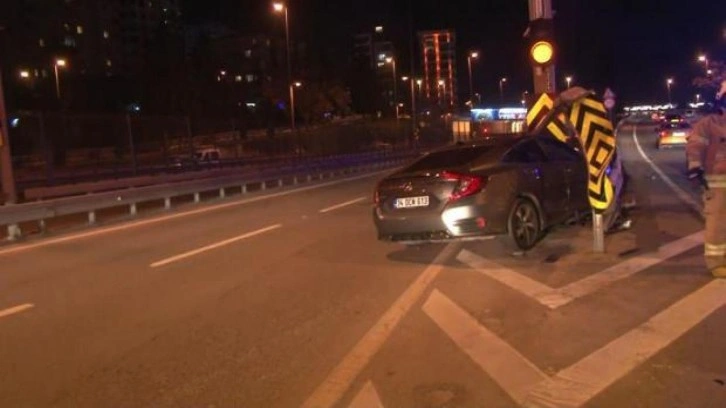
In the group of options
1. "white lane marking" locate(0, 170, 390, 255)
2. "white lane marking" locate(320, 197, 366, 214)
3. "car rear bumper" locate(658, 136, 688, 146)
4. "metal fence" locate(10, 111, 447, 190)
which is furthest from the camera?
"car rear bumper" locate(658, 136, 688, 146)

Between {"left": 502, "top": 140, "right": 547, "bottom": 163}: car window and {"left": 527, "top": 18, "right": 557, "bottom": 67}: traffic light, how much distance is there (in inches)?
49.2

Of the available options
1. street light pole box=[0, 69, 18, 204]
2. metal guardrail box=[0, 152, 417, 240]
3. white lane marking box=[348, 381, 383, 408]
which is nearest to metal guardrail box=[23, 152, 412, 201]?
metal guardrail box=[0, 152, 417, 240]

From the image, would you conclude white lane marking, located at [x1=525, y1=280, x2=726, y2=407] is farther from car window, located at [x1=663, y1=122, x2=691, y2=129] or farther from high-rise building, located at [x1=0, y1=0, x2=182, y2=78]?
high-rise building, located at [x1=0, y1=0, x2=182, y2=78]

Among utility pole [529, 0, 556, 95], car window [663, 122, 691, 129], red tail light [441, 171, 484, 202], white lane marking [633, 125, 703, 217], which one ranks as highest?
utility pole [529, 0, 556, 95]

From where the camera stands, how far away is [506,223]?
1043cm

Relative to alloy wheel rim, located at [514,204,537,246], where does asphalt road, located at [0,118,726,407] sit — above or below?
below

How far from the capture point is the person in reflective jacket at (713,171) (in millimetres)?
8500

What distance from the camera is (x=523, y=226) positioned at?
427 inches

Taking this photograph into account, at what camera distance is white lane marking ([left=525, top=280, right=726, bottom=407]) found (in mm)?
5266

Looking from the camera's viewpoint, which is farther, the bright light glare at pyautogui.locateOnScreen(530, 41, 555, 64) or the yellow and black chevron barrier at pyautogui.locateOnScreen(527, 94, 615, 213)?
the bright light glare at pyautogui.locateOnScreen(530, 41, 555, 64)

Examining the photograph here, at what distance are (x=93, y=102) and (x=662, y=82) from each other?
363 ft

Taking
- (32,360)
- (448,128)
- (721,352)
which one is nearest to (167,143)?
(32,360)

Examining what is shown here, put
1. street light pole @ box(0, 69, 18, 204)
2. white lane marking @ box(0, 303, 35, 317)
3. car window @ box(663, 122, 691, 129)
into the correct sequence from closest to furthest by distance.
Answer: white lane marking @ box(0, 303, 35, 317) → street light pole @ box(0, 69, 18, 204) → car window @ box(663, 122, 691, 129)

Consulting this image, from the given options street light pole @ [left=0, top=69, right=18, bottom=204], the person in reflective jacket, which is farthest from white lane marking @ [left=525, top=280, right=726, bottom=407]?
street light pole @ [left=0, top=69, right=18, bottom=204]
